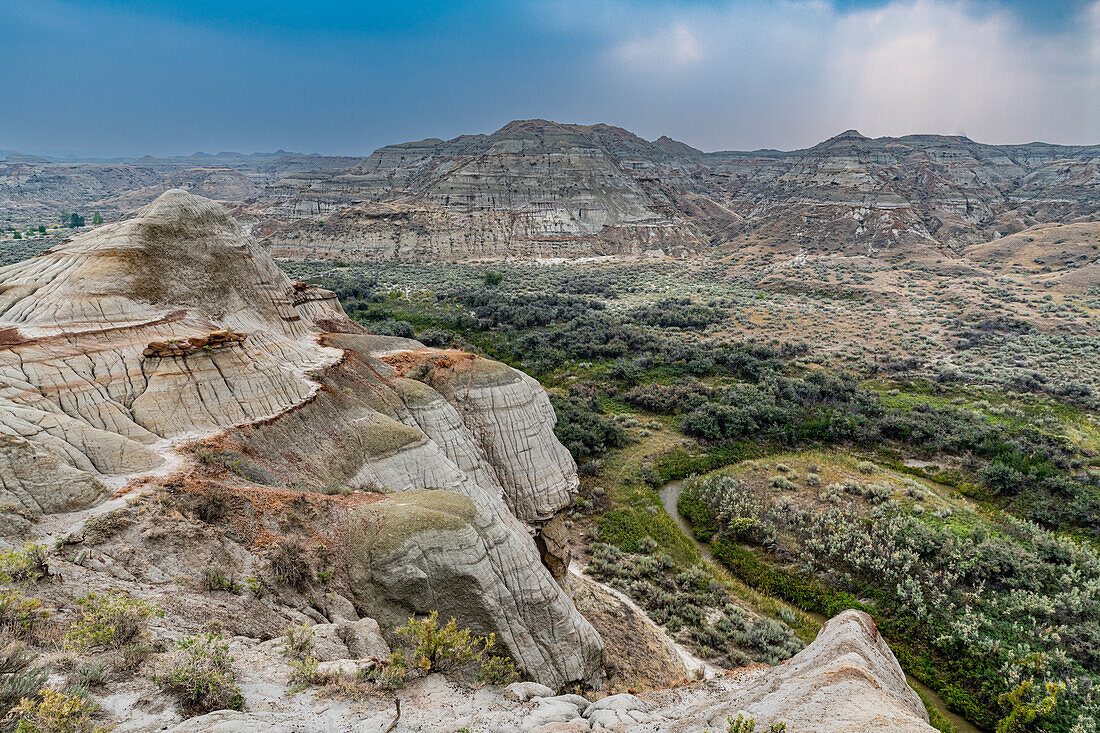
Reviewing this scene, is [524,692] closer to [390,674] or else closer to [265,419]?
[390,674]

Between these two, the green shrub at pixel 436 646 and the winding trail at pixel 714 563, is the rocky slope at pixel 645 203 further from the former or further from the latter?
the green shrub at pixel 436 646

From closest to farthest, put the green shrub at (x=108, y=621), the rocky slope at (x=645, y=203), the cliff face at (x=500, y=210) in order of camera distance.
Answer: the green shrub at (x=108, y=621) → the rocky slope at (x=645, y=203) → the cliff face at (x=500, y=210)

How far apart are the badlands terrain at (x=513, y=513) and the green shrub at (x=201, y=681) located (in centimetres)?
5

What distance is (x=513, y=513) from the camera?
20.1 metres

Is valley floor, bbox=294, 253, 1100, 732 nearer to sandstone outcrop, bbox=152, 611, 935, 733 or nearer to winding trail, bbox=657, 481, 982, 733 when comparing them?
winding trail, bbox=657, 481, 982, 733

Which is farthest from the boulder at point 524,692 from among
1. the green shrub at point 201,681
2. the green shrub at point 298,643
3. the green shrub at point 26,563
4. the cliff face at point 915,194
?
the cliff face at point 915,194

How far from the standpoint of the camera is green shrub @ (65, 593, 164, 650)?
20.4 feet

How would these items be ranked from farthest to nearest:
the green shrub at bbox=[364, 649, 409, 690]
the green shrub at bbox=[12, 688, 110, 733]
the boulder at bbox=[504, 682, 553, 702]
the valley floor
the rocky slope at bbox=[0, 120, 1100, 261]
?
the rocky slope at bbox=[0, 120, 1100, 261] → the valley floor → the boulder at bbox=[504, 682, 553, 702] → the green shrub at bbox=[364, 649, 409, 690] → the green shrub at bbox=[12, 688, 110, 733]

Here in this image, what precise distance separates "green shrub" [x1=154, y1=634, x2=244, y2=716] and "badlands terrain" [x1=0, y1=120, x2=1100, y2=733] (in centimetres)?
5

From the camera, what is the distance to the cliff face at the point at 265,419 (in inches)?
432

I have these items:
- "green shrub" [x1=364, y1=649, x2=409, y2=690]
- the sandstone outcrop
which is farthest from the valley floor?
"green shrub" [x1=364, y1=649, x2=409, y2=690]

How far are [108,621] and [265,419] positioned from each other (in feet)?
26.8

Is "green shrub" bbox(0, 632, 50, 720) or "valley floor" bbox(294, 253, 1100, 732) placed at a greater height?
"green shrub" bbox(0, 632, 50, 720)

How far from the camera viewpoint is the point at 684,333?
170ft
